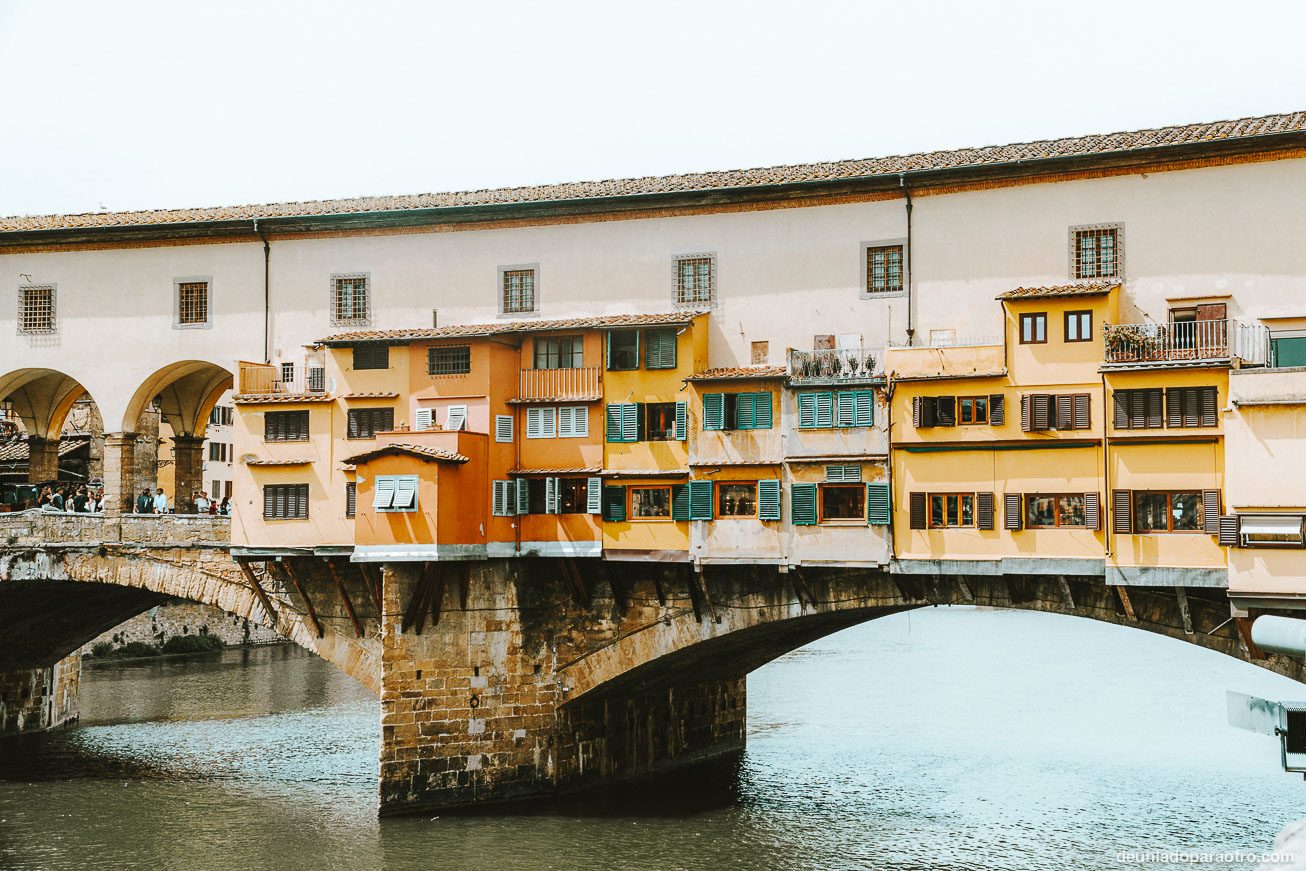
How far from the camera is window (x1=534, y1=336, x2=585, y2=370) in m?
27.8

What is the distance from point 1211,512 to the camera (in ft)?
74.6

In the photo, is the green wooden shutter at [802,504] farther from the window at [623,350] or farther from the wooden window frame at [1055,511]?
the window at [623,350]

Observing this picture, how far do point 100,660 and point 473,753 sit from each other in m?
29.9

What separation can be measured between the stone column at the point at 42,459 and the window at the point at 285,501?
961cm

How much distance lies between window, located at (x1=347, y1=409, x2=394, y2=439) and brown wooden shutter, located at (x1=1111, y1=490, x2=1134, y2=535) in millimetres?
13721

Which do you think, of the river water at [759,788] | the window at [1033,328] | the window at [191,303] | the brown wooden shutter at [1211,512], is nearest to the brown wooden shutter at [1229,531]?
the brown wooden shutter at [1211,512]

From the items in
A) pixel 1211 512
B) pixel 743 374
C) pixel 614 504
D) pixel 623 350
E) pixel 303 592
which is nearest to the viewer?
pixel 1211 512

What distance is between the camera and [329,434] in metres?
28.6

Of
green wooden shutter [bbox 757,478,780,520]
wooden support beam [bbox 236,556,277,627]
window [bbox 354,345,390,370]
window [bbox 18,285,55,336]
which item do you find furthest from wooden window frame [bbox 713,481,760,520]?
window [bbox 18,285,55,336]

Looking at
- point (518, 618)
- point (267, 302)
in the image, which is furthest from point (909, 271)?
point (267, 302)

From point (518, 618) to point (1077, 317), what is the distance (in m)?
11.9

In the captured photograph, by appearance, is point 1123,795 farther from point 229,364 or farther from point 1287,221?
point 229,364

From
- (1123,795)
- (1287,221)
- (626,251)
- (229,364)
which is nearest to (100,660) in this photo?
(229,364)

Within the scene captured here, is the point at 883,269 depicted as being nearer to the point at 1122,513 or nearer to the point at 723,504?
the point at 723,504
